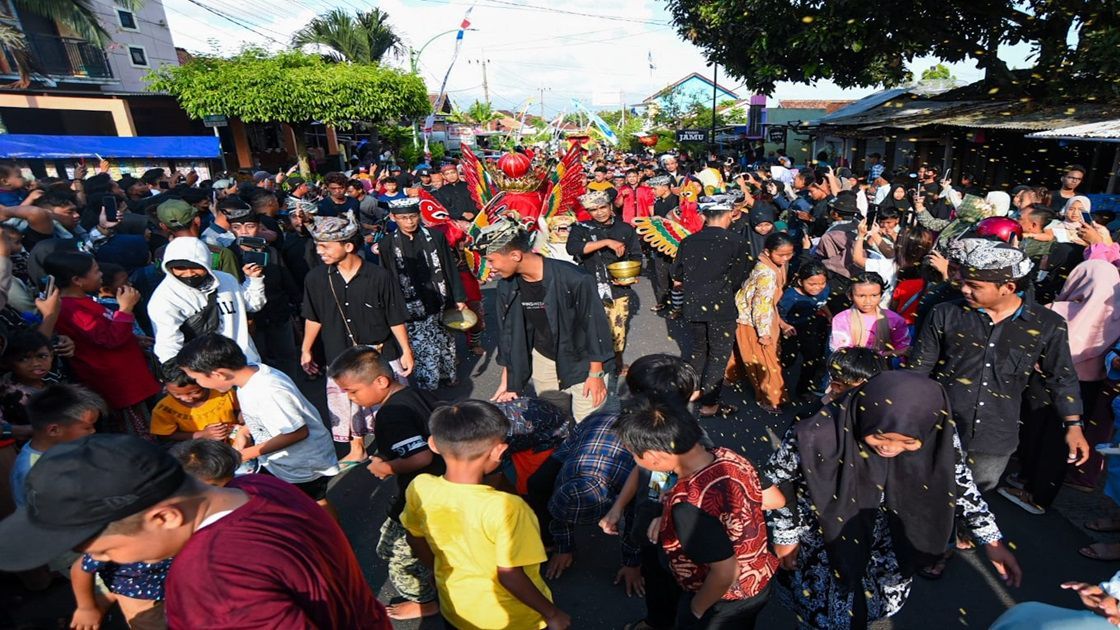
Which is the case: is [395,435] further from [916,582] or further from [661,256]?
[661,256]

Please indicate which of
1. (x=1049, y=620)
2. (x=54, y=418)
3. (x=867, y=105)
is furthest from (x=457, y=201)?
(x=867, y=105)

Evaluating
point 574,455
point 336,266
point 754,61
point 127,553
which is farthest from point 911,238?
point 754,61

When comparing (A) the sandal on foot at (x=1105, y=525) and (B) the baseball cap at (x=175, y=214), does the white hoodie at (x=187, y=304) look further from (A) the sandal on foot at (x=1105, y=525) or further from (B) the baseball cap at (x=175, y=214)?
(A) the sandal on foot at (x=1105, y=525)

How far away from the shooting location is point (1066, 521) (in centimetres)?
325

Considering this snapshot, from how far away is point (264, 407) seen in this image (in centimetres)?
264

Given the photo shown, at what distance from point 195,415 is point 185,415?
0.23ft

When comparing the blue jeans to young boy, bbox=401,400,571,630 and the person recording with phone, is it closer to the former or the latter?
young boy, bbox=401,400,571,630

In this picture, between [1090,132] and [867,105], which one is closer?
[1090,132]

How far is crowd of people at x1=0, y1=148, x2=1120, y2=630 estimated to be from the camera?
1.40 meters

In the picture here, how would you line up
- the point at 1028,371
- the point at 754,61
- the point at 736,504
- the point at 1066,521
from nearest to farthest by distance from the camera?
the point at 736,504, the point at 1028,371, the point at 1066,521, the point at 754,61

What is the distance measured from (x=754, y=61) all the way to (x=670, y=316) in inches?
358

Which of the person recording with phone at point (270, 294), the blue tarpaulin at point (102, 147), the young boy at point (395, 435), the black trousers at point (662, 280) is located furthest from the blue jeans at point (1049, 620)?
the blue tarpaulin at point (102, 147)

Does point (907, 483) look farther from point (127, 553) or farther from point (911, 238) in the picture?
point (911, 238)

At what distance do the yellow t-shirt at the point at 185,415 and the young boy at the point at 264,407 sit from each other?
0.36m
